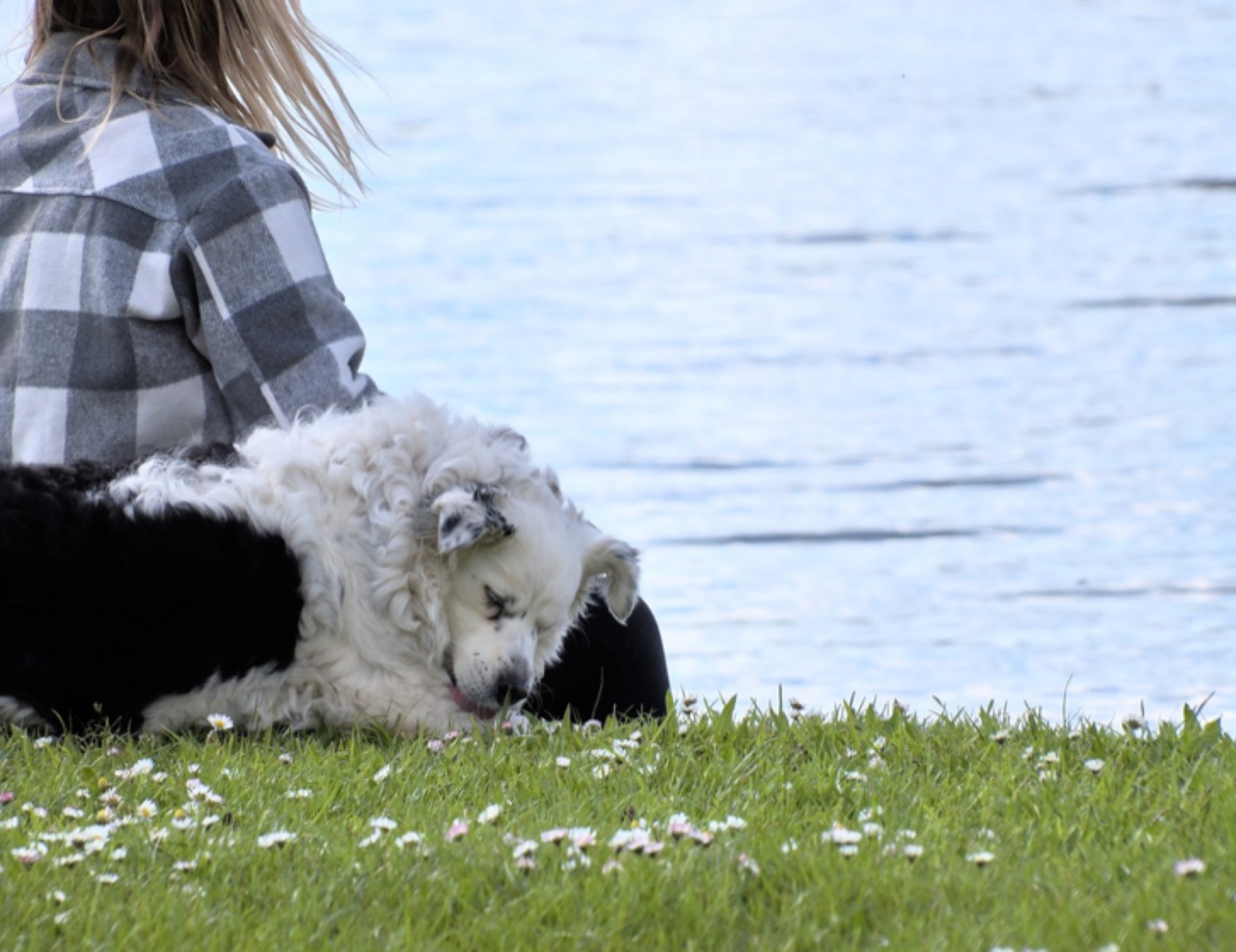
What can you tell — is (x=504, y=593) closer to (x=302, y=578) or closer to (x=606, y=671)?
(x=302, y=578)

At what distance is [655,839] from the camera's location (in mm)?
3344

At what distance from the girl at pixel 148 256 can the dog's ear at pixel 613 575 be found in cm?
68

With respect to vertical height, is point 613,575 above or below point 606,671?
above

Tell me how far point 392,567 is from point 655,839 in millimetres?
1248

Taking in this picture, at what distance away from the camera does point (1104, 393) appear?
30.7 feet

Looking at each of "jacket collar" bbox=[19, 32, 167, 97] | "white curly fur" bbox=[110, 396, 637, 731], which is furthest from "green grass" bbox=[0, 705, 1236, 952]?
"jacket collar" bbox=[19, 32, 167, 97]

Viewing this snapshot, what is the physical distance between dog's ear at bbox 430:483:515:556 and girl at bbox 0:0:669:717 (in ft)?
1.60

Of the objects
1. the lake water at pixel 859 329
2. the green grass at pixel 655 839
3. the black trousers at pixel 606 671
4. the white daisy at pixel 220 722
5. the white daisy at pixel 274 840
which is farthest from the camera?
the lake water at pixel 859 329

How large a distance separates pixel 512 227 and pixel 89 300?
868 centimetres

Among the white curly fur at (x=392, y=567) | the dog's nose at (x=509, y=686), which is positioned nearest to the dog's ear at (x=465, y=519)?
the white curly fur at (x=392, y=567)

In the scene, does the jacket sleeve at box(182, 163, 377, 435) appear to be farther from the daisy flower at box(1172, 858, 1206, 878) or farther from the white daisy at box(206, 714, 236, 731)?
the daisy flower at box(1172, 858, 1206, 878)

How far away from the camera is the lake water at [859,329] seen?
22.5 ft

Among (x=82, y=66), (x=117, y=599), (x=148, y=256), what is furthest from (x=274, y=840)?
(x=82, y=66)

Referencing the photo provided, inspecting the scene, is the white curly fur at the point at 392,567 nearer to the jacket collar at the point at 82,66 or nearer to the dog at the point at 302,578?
the dog at the point at 302,578
